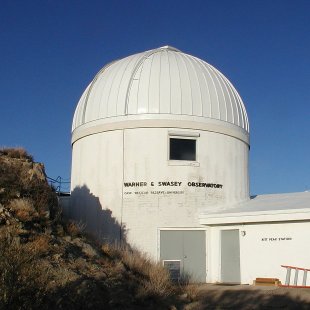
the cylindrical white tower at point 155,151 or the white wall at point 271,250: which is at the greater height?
the cylindrical white tower at point 155,151

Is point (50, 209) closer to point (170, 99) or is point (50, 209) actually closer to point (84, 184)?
point (84, 184)

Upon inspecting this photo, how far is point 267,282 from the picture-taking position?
54.2 feet

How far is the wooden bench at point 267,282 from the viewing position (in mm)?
16281

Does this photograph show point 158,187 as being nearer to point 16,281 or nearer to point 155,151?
point 155,151

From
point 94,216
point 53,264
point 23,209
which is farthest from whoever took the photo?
point 94,216

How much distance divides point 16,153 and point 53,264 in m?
6.06

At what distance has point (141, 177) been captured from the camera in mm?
18672

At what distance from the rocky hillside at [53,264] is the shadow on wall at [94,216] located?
2.99 metres

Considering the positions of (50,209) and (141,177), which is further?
(141,177)

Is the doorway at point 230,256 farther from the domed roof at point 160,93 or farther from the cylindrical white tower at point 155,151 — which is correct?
the domed roof at point 160,93

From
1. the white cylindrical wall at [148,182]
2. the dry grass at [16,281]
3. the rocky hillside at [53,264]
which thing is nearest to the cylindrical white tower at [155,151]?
the white cylindrical wall at [148,182]

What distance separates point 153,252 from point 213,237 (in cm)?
233

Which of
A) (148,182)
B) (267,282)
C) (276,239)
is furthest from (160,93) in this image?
(267,282)

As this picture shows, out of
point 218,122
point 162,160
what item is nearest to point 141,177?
point 162,160
